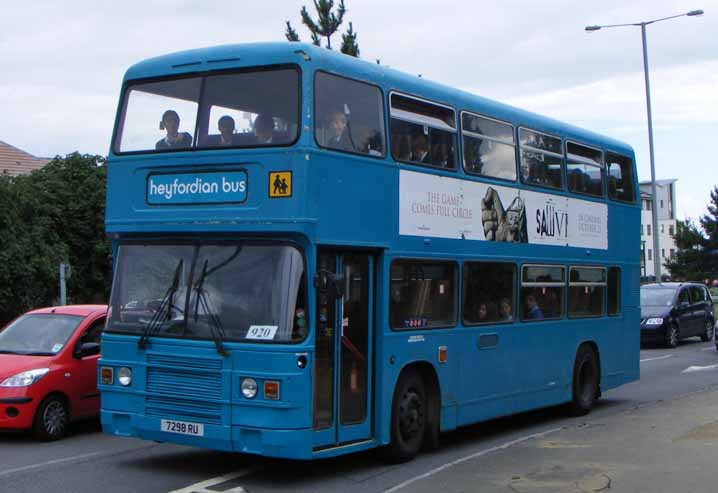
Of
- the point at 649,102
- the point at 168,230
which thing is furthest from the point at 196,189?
the point at 649,102

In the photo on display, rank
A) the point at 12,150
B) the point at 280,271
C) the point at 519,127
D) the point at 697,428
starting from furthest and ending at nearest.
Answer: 1. the point at 12,150
2. the point at 519,127
3. the point at 697,428
4. the point at 280,271

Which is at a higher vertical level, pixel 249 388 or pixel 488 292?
pixel 488 292

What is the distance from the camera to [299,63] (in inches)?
375

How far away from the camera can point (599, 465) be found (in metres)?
10.2

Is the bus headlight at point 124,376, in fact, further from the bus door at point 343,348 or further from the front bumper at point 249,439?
the bus door at point 343,348

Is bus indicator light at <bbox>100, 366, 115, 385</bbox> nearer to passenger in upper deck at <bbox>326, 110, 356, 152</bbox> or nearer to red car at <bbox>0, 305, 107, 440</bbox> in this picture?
red car at <bbox>0, 305, 107, 440</bbox>

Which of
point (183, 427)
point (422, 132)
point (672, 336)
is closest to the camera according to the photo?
point (183, 427)

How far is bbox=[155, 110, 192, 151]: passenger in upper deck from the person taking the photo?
10.0 m

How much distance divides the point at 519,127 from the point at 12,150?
50.3 meters

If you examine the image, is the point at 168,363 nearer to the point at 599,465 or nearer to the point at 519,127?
the point at 599,465

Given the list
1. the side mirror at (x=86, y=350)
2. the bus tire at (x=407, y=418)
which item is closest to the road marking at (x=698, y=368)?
the bus tire at (x=407, y=418)

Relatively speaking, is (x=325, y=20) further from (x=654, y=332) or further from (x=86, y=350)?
(x=86, y=350)

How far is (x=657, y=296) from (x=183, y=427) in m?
24.3

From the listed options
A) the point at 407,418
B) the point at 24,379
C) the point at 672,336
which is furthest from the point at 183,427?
the point at 672,336
